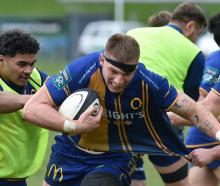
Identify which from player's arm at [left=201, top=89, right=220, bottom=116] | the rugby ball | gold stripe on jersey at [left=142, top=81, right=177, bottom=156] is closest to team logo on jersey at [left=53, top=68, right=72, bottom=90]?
the rugby ball

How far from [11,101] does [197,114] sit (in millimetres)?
1441

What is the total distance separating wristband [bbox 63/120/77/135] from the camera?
550cm

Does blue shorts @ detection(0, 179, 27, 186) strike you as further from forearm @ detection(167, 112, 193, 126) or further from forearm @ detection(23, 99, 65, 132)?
forearm @ detection(167, 112, 193, 126)

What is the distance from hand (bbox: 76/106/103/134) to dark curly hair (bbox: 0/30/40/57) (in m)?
0.96

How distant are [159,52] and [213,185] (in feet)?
5.70

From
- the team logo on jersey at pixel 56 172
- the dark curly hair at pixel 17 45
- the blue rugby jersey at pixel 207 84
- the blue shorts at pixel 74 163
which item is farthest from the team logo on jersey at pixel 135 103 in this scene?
the blue rugby jersey at pixel 207 84

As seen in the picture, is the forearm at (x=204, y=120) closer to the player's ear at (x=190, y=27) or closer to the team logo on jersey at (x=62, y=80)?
the team logo on jersey at (x=62, y=80)

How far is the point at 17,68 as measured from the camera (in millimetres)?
6137

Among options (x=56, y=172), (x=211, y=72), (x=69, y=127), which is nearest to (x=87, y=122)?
(x=69, y=127)

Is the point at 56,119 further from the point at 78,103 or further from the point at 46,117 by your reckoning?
the point at 78,103

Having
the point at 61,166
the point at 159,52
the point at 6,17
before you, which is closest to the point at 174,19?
the point at 159,52

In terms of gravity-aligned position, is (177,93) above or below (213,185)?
above

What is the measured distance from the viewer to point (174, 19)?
7.79 meters

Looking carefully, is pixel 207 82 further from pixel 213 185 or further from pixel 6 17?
pixel 6 17
